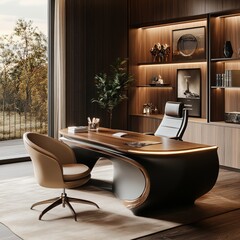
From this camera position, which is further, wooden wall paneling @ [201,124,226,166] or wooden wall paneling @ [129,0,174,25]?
wooden wall paneling @ [129,0,174,25]

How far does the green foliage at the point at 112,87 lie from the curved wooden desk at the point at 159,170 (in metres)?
2.84

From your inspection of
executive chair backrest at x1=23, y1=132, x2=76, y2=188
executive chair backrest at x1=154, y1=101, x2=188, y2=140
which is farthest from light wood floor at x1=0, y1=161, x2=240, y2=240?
executive chair backrest at x1=154, y1=101, x2=188, y2=140

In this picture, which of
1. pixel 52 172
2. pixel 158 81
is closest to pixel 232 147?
pixel 158 81

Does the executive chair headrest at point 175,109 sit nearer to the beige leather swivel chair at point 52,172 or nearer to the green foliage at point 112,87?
the green foliage at point 112,87

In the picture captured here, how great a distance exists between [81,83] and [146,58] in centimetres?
146

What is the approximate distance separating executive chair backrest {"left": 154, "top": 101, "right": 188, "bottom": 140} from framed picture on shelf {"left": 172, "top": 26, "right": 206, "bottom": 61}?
164 centimetres

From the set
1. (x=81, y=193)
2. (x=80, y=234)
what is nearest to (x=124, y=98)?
(x=81, y=193)

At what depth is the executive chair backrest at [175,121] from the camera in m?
5.81

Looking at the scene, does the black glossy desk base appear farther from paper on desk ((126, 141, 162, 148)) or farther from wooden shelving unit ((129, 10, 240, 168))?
wooden shelving unit ((129, 10, 240, 168))

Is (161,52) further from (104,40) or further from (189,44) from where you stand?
(104,40)

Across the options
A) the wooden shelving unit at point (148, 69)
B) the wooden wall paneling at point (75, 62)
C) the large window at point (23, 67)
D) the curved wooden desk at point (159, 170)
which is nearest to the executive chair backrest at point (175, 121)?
the curved wooden desk at point (159, 170)

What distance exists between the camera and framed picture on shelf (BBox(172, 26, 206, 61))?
730cm

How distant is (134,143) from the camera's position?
4449 mm

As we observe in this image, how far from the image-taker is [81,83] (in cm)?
762
